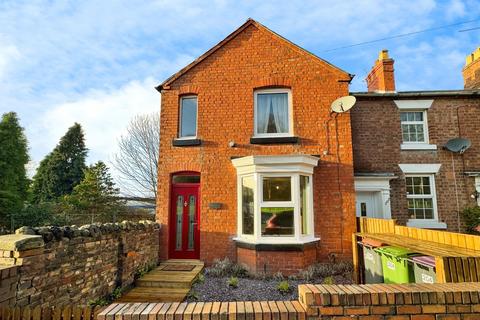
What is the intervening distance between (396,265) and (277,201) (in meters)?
3.60

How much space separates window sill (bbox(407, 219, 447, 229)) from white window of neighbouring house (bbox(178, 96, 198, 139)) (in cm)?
762

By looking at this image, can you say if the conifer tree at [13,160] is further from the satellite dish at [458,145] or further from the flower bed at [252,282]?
the satellite dish at [458,145]

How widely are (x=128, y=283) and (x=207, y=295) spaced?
1.84 meters

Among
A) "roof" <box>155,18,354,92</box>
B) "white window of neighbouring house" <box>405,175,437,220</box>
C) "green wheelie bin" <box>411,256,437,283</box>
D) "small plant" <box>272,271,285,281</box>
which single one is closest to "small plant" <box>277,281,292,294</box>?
"small plant" <box>272,271,285,281</box>

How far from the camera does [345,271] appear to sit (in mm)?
7832

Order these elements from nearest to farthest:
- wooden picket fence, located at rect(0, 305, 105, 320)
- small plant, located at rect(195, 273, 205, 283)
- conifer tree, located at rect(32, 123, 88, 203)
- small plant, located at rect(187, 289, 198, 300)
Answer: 1. wooden picket fence, located at rect(0, 305, 105, 320)
2. small plant, located at rect(187, 289, 198, 300)
3. small plant, located at rect(195, 273, 205, 283)
4. conifer tree, located at rect(32, 123, 88, 203)

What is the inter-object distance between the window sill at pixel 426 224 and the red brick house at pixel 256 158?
2.48 m

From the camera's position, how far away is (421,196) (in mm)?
9477

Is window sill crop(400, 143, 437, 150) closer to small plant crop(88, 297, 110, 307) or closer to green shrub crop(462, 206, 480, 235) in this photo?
green shrub crop(462, 206, 480, 235)

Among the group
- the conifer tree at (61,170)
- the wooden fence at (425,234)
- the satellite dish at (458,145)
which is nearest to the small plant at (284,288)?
the wooden fence at (425,234)

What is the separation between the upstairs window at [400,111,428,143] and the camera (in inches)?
389

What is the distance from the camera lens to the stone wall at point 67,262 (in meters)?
3.37

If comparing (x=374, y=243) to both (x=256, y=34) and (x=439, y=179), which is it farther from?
(x=256, y=34)

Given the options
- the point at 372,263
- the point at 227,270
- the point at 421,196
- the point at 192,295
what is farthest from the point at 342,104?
the point at 192,295
